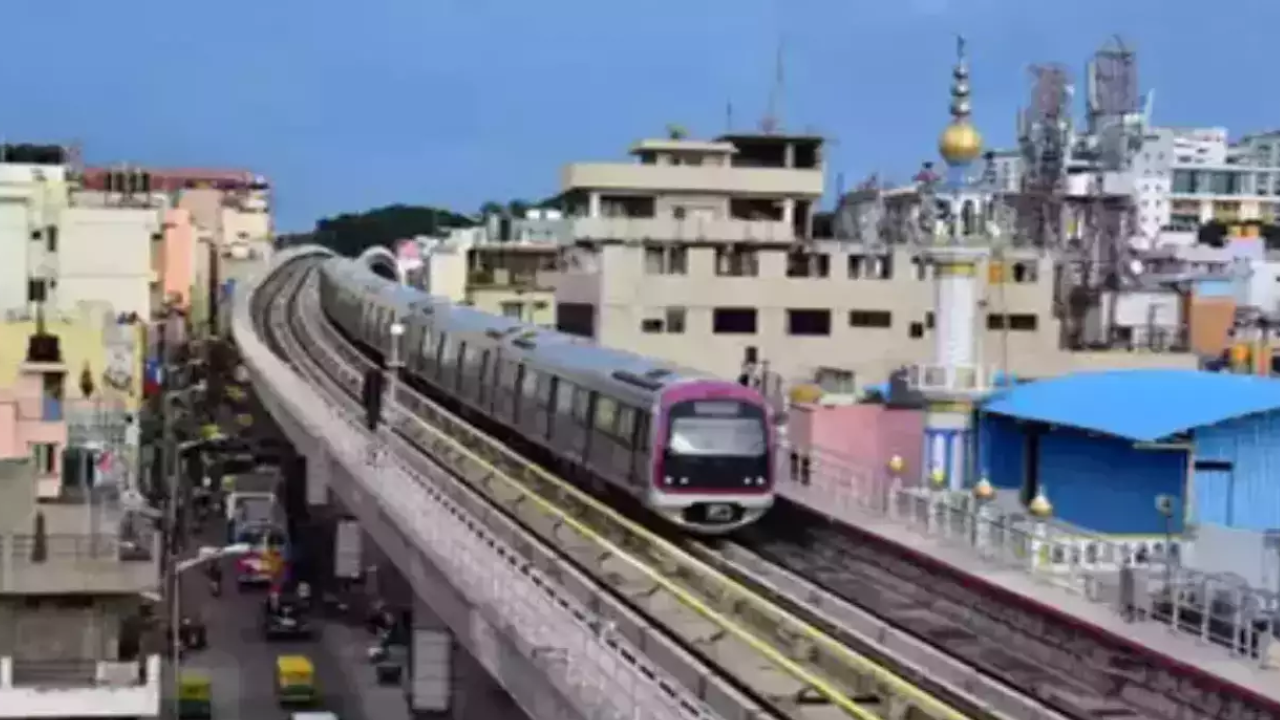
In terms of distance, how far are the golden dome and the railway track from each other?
7.81 m

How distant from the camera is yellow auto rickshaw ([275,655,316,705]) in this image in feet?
106

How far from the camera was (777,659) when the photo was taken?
645 inches

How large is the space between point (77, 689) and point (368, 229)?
500 feet

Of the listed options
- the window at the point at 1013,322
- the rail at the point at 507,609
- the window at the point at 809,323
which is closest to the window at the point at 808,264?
the window at the point at 809,323

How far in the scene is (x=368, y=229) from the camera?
168 m

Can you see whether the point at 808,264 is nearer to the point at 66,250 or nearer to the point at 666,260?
the point at 666,260

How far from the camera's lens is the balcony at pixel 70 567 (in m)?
17.4

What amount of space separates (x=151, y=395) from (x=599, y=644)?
36770mm

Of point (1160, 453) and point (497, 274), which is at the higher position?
point (497, 274)

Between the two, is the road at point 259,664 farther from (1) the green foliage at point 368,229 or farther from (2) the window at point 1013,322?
(1) the green foliage at point 368,229

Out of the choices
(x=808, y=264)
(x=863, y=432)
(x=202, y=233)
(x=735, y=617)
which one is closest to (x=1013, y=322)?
(x=808, y=264)

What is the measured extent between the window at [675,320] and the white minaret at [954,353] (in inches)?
589

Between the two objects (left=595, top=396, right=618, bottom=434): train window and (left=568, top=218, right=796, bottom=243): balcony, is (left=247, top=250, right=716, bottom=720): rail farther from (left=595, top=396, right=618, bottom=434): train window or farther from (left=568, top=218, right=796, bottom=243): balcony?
(left=568, top=218, right=796, bottom=243): balcony

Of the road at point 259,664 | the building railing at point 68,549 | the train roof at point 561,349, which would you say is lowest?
the road at point 259,664
